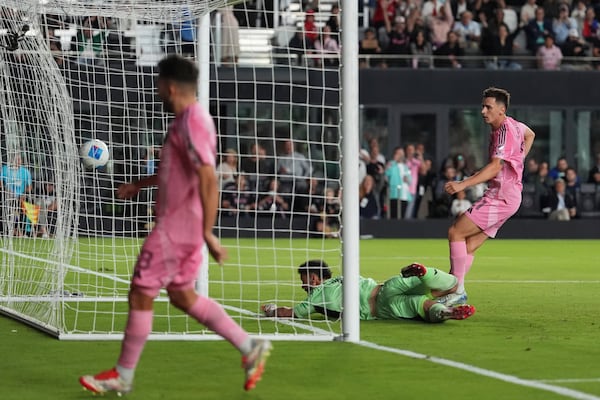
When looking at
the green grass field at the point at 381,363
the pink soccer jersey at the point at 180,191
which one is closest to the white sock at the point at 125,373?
the green grass field at the point at 381,363

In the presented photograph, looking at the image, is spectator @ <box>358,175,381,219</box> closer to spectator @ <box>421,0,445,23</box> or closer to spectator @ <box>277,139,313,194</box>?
spectator @ <box>277,139,313,194</box>

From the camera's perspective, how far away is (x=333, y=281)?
34.2 ft

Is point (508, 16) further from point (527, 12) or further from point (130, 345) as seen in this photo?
point (130, 345)

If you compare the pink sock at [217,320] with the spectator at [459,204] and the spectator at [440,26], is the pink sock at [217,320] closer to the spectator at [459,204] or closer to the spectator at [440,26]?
the spectator at [459,204]

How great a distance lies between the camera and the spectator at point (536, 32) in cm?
3216

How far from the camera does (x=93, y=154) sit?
38.8 feet

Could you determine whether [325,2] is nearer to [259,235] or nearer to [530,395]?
[259,235]

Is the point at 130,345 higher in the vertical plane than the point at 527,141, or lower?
lower

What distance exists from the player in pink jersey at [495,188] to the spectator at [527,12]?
70.8ft

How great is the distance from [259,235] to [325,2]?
6397mm

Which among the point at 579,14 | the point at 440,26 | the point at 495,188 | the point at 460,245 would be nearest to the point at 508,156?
the point at 495,188

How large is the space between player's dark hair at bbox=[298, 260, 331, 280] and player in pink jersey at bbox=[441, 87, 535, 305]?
117 centimetres

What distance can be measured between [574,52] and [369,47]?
519cm

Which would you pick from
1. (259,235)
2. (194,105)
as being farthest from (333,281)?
(259,235)
